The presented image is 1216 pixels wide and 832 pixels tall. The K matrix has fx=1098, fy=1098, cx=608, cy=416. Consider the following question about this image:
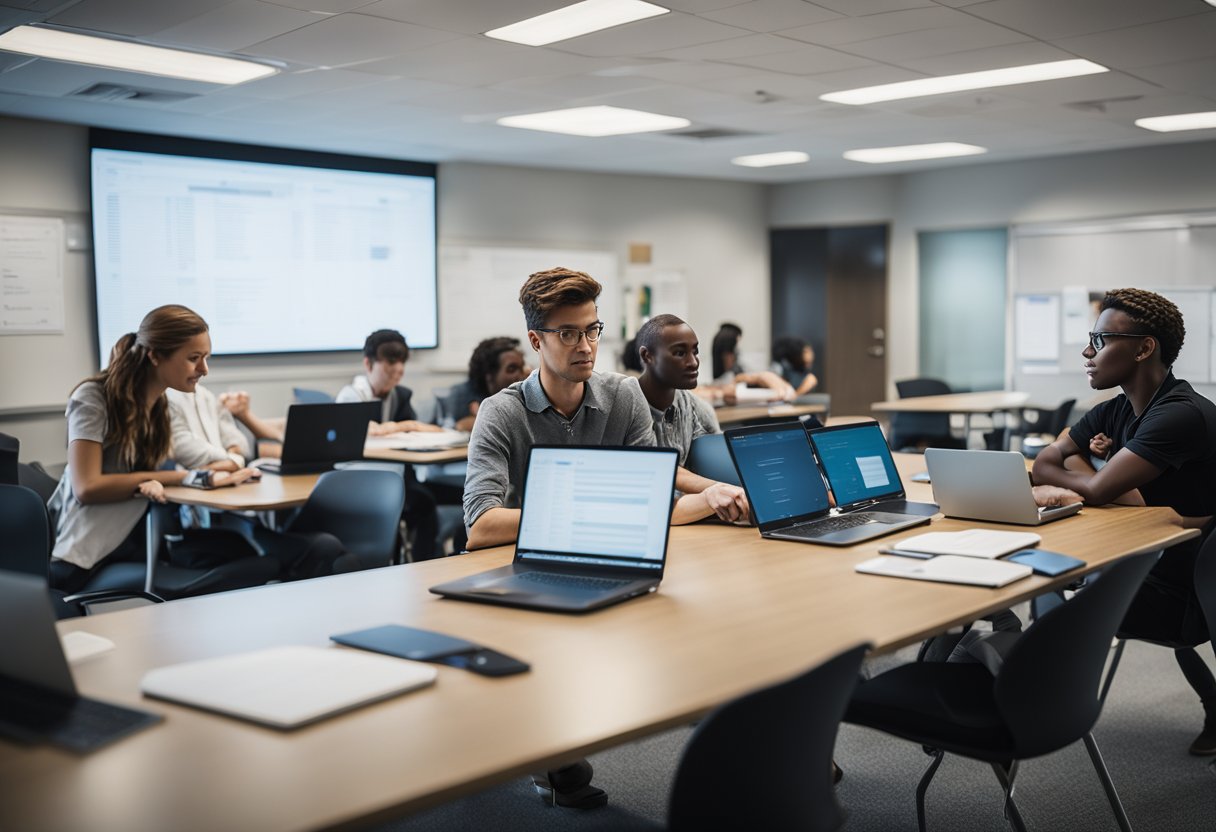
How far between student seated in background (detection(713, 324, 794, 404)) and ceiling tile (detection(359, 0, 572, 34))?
11.0 feet

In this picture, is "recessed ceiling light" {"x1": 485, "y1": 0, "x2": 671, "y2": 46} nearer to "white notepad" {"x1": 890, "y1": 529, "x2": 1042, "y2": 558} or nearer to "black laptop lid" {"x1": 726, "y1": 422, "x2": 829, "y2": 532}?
"black laptop lid" {"x1": 726, "y1": 422, "x2": 829, "y2": 532}

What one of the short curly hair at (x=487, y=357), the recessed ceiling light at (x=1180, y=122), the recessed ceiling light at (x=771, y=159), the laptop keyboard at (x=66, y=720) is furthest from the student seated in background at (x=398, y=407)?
the recessed ceiling light at (x=1180, y=122)

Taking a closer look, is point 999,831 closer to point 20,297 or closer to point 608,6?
point 608,6

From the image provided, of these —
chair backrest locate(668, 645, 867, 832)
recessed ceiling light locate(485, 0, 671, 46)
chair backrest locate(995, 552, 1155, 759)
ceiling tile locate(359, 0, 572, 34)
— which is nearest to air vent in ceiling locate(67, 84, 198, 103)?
ceiling tile locate(359, 0, 572, 34)

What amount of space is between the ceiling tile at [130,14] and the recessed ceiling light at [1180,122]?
21.0 feet

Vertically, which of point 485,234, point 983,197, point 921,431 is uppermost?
point 983,197

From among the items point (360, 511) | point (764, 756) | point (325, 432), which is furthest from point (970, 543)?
point (325, 432)

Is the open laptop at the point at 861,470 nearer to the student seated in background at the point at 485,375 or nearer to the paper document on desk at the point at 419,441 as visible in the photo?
the paper document on desk at the point at 419,441

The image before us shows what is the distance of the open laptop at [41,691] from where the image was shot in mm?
1517

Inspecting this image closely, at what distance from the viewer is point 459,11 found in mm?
4508

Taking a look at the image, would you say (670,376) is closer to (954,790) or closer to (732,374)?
(954,790)

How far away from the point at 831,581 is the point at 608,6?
3064mm

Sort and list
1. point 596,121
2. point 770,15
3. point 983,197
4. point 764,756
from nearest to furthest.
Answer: point 764,756 < point 770,15 < point 596,121 < point 983,197

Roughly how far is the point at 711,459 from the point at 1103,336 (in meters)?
1.38
